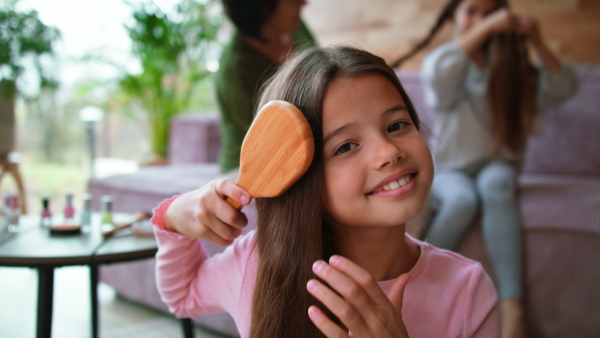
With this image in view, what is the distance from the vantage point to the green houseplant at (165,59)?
3191mm

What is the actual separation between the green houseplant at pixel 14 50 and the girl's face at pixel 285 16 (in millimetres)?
1510

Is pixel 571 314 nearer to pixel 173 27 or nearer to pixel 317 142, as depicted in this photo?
pixel 317 142

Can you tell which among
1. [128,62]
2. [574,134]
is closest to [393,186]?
[574,134]

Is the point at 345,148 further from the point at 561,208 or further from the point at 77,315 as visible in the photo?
the point at 77,315

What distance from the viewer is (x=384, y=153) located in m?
0.62

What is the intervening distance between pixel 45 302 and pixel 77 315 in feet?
3.06

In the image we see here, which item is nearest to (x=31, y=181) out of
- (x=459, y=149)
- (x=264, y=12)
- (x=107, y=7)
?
(x=107, y=7)

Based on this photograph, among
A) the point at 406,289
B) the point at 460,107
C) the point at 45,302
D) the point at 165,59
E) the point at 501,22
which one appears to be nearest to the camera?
the point at 406,289

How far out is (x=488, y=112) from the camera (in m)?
1.86

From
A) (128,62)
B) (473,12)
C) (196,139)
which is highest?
(473,12)

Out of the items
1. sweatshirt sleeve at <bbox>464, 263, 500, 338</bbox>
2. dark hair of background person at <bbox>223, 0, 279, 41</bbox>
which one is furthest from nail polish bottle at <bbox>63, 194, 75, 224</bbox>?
sweatshirt sleeve at <bbox>464, 263, 500, 338</bbox>

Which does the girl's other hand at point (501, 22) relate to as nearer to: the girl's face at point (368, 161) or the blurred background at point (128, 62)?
the blurred background at point (128, 62)

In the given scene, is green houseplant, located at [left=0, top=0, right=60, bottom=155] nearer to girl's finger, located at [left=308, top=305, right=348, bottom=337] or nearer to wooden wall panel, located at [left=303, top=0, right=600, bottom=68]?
→ wooden wall panel, located at [left=303, top=0, right=600, bottom=68]

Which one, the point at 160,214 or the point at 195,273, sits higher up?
the point at 160,214
